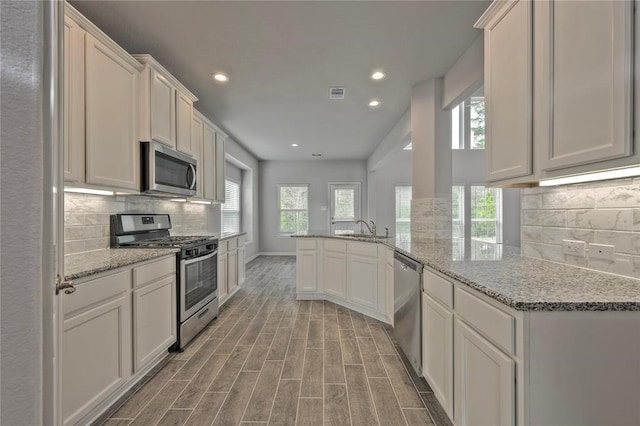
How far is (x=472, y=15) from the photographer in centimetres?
222

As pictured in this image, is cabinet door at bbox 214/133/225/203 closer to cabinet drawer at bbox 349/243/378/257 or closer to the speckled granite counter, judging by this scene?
the speckled granite counter

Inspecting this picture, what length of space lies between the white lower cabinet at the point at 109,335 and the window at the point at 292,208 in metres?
5.98

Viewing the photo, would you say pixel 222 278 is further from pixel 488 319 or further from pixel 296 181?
pixel 296 181

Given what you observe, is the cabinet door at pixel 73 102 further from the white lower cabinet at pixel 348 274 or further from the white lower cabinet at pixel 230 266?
the white lower cabinet at pixel 348 274

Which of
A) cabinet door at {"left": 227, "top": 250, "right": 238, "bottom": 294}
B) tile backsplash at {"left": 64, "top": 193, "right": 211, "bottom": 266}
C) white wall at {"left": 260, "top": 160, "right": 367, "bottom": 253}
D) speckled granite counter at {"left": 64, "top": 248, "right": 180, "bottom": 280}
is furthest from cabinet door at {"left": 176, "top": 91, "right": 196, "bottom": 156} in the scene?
white wall at {"left": 260, "top": 160, "right": 367, "bottom": 253}

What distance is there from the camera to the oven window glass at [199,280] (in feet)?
8.86

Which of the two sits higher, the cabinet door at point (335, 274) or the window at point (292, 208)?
the window at point (292, 208)

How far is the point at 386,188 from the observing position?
7.92 metres

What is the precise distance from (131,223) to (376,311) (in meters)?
2.65

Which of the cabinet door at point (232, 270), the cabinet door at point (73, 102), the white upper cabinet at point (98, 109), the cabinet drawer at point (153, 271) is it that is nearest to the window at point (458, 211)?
the cabinet door at point (232, 270)

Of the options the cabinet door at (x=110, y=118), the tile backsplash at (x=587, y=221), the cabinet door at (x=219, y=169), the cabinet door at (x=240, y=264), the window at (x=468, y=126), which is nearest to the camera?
the tile backsplash at (x=587, y=221)

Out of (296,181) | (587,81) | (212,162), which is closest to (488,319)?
(587,81)

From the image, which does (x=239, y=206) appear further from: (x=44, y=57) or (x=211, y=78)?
(x=44, y=57)

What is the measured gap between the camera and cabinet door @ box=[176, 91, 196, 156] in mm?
3000
